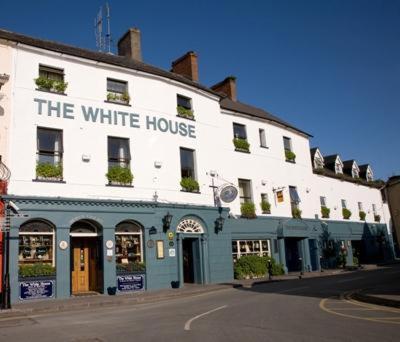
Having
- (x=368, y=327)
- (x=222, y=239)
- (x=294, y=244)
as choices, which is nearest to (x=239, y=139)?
(x=222, y=239)

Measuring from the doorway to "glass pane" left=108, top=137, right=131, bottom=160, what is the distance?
19.2 feet

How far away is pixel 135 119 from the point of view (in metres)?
21.8

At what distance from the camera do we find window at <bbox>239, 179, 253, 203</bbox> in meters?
27.2

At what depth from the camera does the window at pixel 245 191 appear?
89.2ft

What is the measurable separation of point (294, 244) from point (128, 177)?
15602mm

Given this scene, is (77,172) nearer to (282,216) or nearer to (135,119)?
(135,119)

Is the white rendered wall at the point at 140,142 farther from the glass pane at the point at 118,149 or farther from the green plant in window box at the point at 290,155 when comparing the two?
the green plant in window box at the point at 290,155

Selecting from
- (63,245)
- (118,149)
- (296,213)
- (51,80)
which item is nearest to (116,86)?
(118,149)

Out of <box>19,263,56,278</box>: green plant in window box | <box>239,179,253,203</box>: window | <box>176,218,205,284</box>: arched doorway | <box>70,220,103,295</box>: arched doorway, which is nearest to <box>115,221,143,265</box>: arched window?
<box>70,220,103,295</box>: arched doorway

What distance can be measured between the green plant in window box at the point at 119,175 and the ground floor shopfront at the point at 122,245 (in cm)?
104

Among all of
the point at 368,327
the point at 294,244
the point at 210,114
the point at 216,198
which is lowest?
the point at 368,327

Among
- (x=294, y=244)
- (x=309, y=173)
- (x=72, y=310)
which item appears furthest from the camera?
(x=309, y=173)

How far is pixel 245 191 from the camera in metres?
27.5

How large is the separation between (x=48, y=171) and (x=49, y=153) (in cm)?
98
